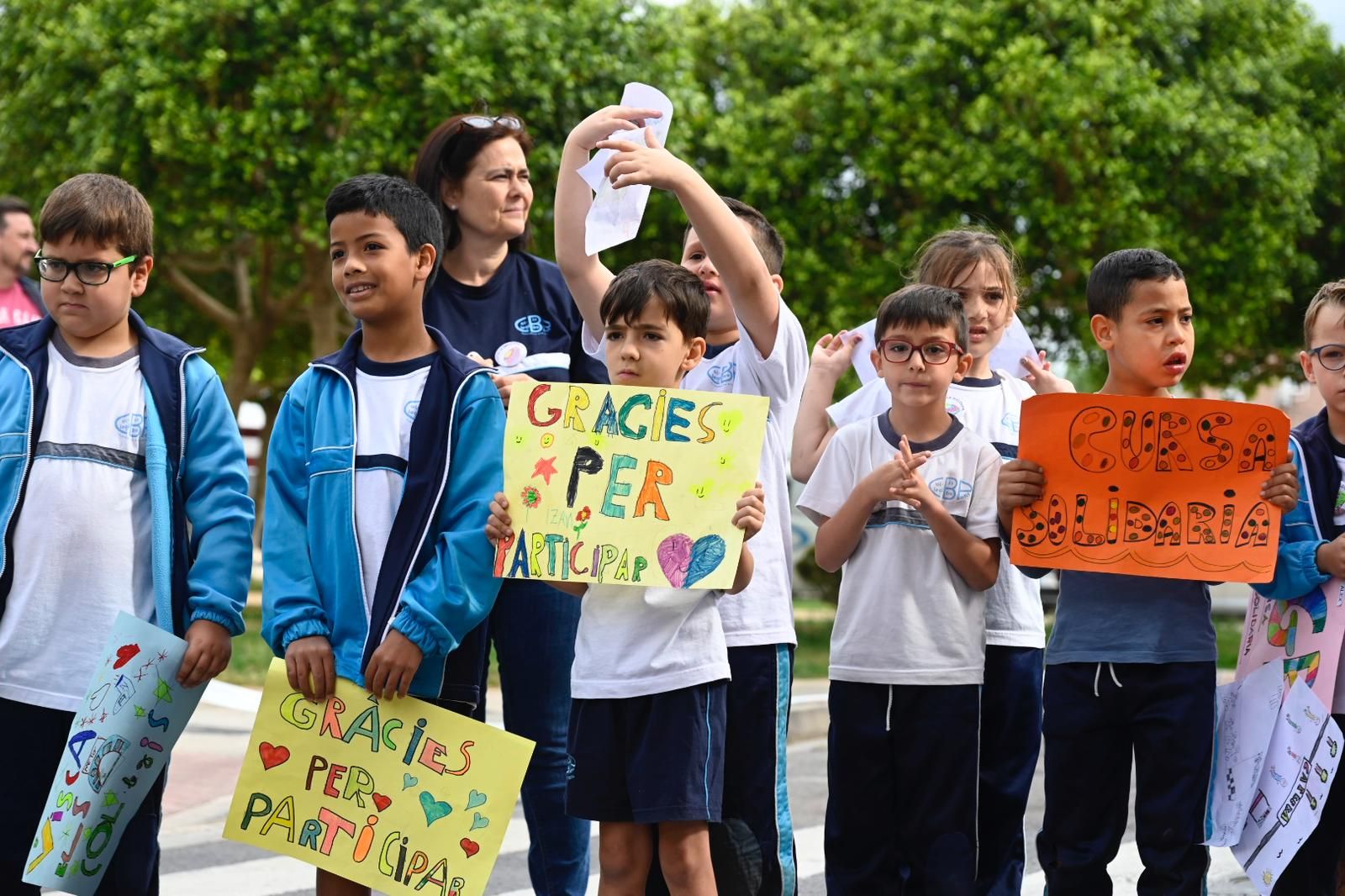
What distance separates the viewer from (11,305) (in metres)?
6.96

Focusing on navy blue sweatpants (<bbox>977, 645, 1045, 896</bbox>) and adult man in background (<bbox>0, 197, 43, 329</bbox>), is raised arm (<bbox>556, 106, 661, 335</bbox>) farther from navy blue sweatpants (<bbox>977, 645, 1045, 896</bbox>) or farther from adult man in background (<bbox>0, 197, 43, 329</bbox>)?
adult man in background (<bbox>0, 197, 43, 329</bbox>)

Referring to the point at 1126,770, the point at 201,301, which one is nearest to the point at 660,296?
the point at 1126,770

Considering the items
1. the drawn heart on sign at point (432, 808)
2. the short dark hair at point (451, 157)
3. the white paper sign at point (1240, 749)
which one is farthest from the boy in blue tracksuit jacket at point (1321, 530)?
the short dark hair at point (451, 157)

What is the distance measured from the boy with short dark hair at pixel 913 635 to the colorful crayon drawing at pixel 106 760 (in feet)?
5.00

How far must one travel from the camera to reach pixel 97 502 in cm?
339

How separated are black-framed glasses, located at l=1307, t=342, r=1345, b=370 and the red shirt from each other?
5349mm

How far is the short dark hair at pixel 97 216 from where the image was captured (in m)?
3.49

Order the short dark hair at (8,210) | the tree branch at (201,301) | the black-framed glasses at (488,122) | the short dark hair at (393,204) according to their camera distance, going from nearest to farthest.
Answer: the short dark hair at (393,204), the black-framed glasses at (488,122), the short dark hair at (8,210), the tree branch at (201,301)

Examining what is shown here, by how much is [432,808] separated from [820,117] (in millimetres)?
12849

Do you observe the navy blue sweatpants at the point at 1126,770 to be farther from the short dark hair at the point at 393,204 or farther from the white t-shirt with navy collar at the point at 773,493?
the short dark hair at the point at 393,204

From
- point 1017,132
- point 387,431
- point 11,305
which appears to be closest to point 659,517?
point 387,431

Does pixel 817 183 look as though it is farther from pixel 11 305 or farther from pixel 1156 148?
pixel 11 305

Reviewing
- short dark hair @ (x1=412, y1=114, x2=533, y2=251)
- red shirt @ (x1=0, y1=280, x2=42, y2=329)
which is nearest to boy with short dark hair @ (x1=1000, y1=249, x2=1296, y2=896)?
short dark hair @ (x1=412, y1=114, x2=533, y2=251)

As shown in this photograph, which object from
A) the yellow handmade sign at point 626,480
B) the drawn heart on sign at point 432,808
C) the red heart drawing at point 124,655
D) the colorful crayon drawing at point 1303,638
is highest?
the yellow handmade sign at point 626,480
